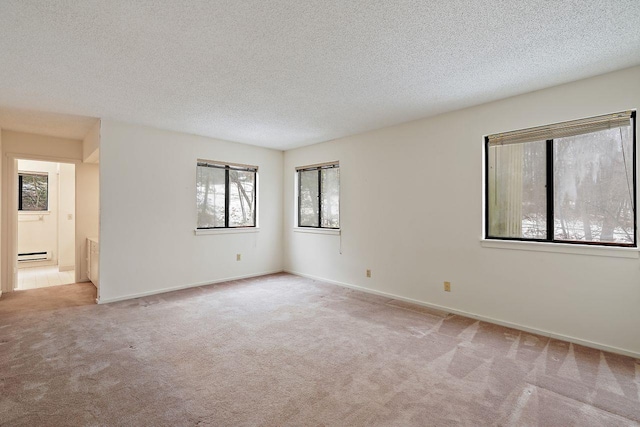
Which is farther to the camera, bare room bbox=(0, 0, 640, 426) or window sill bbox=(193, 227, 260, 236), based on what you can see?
window sill bbox=(193, 227, 260, 236)

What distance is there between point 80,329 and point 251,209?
3.17 metres

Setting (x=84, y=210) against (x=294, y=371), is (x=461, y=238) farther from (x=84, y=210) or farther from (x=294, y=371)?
(x=84, y=210)

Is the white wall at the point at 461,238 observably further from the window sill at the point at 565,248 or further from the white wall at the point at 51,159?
the white wall at the point at 51,159

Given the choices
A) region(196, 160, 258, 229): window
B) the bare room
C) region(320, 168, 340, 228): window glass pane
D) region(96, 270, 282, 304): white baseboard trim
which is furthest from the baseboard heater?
region(320, 168, 340, 228): window glass pane

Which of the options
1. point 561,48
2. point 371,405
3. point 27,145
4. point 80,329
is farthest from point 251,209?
point 561,48

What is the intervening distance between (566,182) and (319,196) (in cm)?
357

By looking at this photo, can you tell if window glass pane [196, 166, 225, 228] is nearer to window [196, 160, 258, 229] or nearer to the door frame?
window [196, 160, 258, 229]

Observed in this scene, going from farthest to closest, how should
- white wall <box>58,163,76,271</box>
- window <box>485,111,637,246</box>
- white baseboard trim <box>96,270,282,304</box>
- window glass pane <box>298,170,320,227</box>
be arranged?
white wall <box>58,163,76,271</box> < window glass pane <box>298,170,320,227</box> < white baseboard trim <box>96,270,282,304</box> < window <box>485,111,637,246</box>

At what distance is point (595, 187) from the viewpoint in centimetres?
294

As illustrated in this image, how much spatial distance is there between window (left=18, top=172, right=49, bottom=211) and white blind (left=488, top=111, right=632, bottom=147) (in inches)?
341

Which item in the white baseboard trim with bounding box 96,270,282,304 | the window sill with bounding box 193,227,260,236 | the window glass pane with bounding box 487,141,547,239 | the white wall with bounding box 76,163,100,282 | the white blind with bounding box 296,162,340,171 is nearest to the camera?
the window glass pane with bounding box 487,141,547,239

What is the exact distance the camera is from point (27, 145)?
189 inches

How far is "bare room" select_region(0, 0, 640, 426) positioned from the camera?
201 centimetres

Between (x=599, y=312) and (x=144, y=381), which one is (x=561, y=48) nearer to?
(x=599, y=312)
